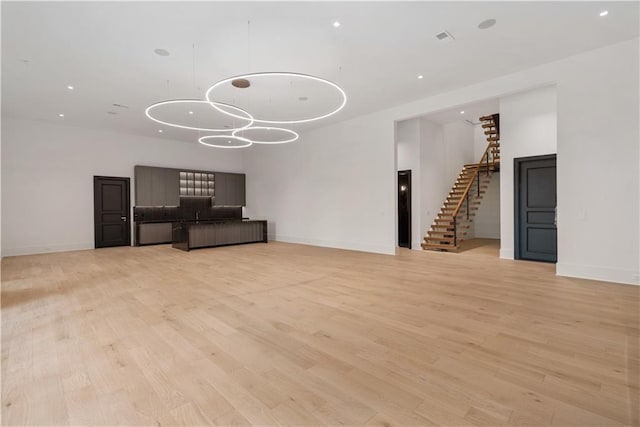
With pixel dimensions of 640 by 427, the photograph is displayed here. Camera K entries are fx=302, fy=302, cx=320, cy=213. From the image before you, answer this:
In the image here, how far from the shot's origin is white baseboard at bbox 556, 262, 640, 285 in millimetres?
4758

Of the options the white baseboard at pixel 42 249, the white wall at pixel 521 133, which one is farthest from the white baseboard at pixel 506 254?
the white baseboard at pixel 42 249

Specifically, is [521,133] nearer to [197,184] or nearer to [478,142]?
[478,142]

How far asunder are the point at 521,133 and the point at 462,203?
A: 2937 mm

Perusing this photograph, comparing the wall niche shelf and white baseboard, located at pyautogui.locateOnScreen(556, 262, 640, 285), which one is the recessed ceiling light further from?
the wall niche shelf

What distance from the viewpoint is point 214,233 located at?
372 inches

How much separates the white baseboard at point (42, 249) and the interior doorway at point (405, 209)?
9756 millimetres

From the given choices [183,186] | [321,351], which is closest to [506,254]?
[321,351]

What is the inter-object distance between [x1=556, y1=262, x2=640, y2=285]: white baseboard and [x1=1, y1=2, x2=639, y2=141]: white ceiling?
3657mm

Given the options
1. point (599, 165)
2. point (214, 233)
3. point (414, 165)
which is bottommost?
point (214, 233)

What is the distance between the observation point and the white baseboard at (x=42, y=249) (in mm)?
8234

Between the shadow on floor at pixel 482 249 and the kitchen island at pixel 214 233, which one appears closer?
the shadow on floor at pixel 482 249

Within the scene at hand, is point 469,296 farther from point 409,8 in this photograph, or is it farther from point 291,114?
point 291,114

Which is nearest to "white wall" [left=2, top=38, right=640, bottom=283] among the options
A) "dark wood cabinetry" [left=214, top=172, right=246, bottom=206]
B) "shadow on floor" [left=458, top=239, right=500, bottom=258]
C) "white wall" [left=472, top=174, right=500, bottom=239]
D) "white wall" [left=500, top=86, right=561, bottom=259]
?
"white wall" [left=500, top=86, right=561, bottom=259]

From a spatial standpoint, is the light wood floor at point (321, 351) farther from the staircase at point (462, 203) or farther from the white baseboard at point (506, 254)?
the staircase at point (462, 203)
